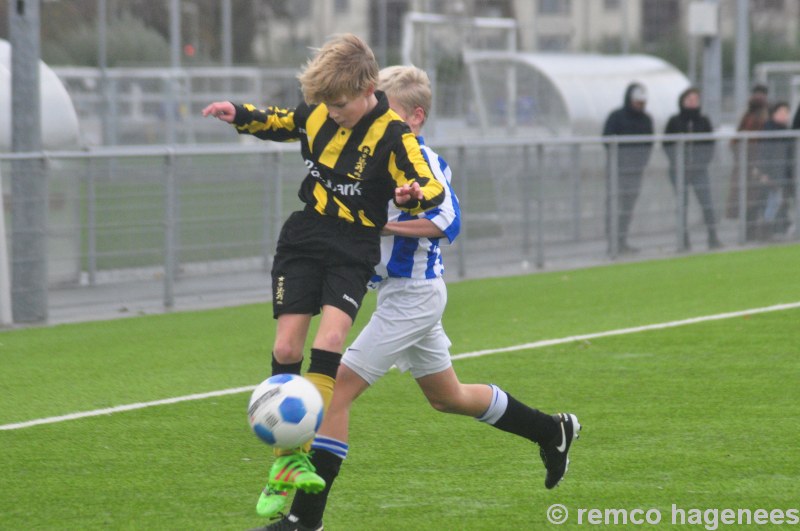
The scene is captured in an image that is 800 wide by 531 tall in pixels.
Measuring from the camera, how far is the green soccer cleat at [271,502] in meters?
4.80

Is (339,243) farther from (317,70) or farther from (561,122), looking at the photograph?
(561,122)

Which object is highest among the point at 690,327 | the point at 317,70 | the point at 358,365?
the point at 317,70

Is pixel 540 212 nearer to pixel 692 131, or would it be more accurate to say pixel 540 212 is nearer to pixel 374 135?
pixel 692 131

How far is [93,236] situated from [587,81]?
40.3 ft

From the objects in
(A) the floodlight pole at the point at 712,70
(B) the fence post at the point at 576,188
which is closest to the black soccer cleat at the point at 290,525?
(B) the fence post at the point at 576,188

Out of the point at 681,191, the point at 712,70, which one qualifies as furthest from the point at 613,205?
the point at 712,70

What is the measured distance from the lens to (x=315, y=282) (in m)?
5.22

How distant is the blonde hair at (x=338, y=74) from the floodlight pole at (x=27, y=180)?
6472 mm

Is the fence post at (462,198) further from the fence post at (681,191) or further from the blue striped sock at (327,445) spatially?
the blue striped sock at (327,445)

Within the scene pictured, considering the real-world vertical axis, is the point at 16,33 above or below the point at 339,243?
above

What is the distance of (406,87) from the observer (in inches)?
222

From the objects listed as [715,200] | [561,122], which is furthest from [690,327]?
[561,122]

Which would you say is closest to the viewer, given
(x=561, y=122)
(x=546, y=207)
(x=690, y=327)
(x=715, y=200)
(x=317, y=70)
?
(x=317, y=70)

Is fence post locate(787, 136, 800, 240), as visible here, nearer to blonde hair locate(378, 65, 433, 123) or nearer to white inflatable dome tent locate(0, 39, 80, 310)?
white inflatable dome tent locate(0, 39, 80, 310)
